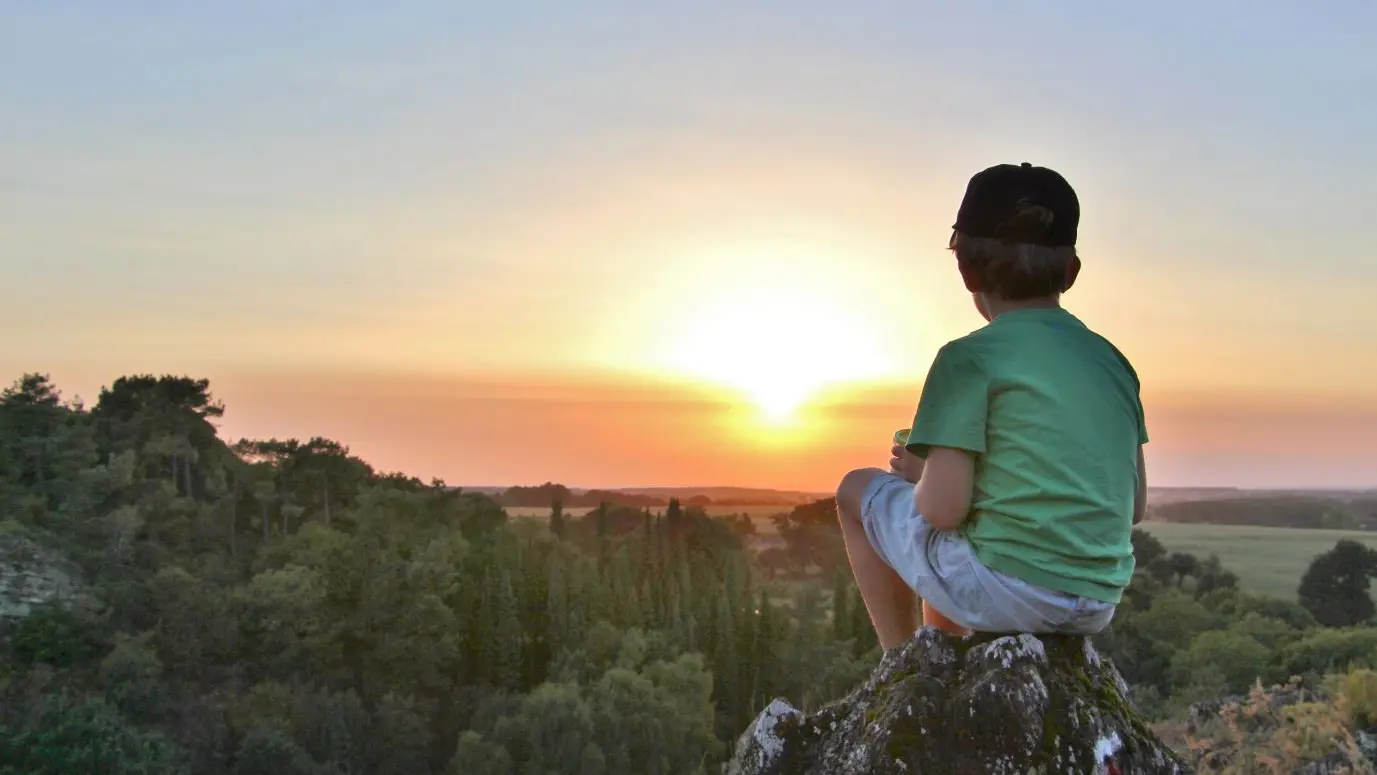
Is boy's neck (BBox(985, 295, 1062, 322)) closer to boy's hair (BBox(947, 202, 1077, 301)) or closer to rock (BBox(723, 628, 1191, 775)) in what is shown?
boy's hair (BBox(947, 202, 1077, 301))

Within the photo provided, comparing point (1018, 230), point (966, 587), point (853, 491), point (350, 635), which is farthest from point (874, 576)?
point (350, 635)

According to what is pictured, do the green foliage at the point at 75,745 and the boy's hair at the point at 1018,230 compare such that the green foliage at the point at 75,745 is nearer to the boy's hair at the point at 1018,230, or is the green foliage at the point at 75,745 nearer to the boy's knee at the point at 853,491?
the boy's knee at the point at 853,491

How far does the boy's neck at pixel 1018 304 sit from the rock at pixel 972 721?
122cm

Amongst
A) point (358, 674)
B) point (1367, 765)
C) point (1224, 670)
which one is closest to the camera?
point (1367, 765)

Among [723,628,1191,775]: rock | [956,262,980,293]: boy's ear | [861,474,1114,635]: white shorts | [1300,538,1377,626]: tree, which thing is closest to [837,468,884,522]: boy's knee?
[861,474,1114,635]: white shorts

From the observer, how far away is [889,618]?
4598 millimetres

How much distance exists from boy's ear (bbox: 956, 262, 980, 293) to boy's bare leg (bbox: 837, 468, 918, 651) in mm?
805

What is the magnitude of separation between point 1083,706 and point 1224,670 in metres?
41.5

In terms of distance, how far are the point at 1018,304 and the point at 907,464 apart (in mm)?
741

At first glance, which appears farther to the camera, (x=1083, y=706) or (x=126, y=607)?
(x=126, y=607)

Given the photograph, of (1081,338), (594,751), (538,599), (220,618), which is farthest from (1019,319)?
(538,599)

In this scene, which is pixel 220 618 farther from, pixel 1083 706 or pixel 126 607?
pixel 1083 706

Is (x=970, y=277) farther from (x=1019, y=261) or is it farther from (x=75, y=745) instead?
(x=75, y=745)

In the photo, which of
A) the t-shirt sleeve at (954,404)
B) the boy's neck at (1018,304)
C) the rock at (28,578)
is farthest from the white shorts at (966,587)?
the rock at (28,578)
